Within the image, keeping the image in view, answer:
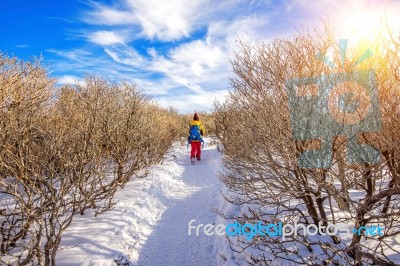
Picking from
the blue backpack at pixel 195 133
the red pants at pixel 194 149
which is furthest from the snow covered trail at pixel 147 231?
the red pants at pixel 194 149

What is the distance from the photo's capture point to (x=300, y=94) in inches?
173

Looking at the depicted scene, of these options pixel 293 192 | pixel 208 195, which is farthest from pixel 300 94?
pixel 208 195

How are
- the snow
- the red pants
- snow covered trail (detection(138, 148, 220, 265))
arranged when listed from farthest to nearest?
the red pants
snow covered trail (detection(138, 148, 220, 265))
the snow

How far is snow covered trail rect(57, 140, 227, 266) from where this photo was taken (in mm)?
4746

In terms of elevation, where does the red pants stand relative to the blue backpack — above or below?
below

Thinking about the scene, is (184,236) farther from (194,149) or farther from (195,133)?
(194,149)

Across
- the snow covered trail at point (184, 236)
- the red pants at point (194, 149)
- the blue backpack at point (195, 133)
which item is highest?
the blue backpack at point (195, 133)

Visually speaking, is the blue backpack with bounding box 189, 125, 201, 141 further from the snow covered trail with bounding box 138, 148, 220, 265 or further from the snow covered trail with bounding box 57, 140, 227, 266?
the snow covered trail with bounding box 57, 140, 227, 266

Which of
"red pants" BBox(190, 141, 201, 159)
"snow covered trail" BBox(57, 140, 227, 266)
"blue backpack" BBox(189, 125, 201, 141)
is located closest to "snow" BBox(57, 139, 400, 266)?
"snow covered trail" BBox(57, 140, 227, 266)

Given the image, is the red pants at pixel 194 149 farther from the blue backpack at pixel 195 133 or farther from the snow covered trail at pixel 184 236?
the snow covered trail at pixel 184 236

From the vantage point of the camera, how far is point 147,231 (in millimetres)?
6078

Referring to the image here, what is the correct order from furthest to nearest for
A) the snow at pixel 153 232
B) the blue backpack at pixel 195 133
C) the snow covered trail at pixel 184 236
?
the blue backpack at pixel 195 133
the snow covered trail at pixel 184 236
the snow at pixel 153 232

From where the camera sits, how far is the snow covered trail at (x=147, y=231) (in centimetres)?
475

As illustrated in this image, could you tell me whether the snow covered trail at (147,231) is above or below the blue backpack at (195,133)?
below
